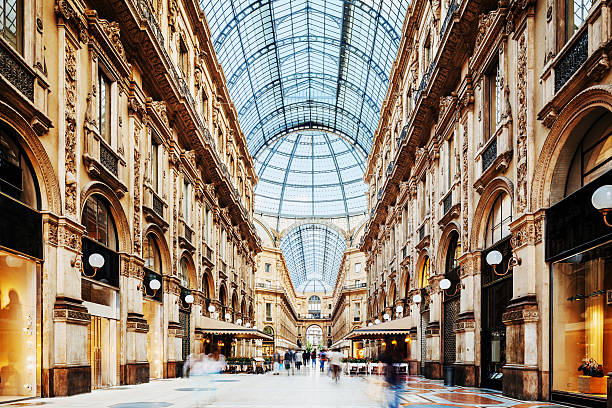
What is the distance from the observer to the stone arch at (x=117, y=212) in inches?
674

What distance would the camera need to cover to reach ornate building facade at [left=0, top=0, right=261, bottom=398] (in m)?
13.2

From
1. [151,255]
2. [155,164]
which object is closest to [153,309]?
[151,255]

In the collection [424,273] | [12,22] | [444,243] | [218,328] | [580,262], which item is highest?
[12,22]

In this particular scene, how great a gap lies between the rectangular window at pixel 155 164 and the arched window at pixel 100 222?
15.9 feet

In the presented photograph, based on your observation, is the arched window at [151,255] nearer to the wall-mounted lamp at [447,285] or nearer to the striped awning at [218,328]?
the striped awning at [218,328]

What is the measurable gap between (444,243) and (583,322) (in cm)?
1168

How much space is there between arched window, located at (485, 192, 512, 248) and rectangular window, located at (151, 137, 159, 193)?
41.5 feet

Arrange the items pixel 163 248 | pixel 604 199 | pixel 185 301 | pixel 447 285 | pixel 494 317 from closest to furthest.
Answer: pixel 604 199
pixel 494 317
pixel 447 285
pixel 163 248
pixel 185 301

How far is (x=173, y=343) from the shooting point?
25094mm

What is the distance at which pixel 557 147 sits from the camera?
1293cm

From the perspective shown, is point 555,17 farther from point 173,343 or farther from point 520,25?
point 173,343

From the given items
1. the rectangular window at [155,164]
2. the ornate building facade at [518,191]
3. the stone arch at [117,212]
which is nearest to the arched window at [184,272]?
the rectangular window at [155,164]

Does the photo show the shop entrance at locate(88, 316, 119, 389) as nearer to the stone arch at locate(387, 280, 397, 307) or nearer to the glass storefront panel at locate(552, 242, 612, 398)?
A: the glass storefront panel at locate(552, 242, 612, 398)

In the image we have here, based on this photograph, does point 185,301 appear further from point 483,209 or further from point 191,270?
point 483,209
